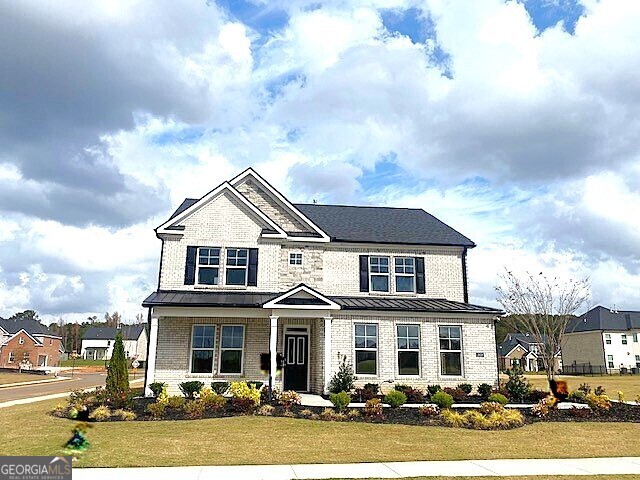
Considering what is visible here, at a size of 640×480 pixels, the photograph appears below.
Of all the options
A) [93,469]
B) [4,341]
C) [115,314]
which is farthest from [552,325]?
[115,314]

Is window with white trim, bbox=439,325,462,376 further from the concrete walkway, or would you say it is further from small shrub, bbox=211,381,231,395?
the concrete walkway

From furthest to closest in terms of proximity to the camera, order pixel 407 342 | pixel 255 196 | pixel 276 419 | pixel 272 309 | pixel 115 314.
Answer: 1. pixel 115 314
2. pixel 255 196
3. pixel 407 342
4. pixel 272 309
5. pixel 276 419

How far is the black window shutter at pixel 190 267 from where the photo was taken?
71.4 feet

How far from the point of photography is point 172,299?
20000mm

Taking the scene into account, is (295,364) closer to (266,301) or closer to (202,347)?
(266,301)

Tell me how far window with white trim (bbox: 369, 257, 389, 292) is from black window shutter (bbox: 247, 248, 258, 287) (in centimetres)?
523

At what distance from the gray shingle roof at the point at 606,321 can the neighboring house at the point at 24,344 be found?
236ft

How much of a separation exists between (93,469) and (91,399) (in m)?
8.84

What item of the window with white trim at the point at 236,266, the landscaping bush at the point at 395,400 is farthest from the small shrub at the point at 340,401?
the window with white trim at the point at 236,266

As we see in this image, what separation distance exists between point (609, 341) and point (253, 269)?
55931 millimetres

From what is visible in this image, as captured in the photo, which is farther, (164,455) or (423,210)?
(423,210)

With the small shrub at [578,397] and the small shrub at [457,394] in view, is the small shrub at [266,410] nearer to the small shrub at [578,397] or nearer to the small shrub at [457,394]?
the small shrub at [457,394]

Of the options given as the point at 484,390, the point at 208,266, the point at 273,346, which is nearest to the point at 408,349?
the point at 484,390

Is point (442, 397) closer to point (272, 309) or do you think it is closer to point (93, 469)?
point (272, 309)
